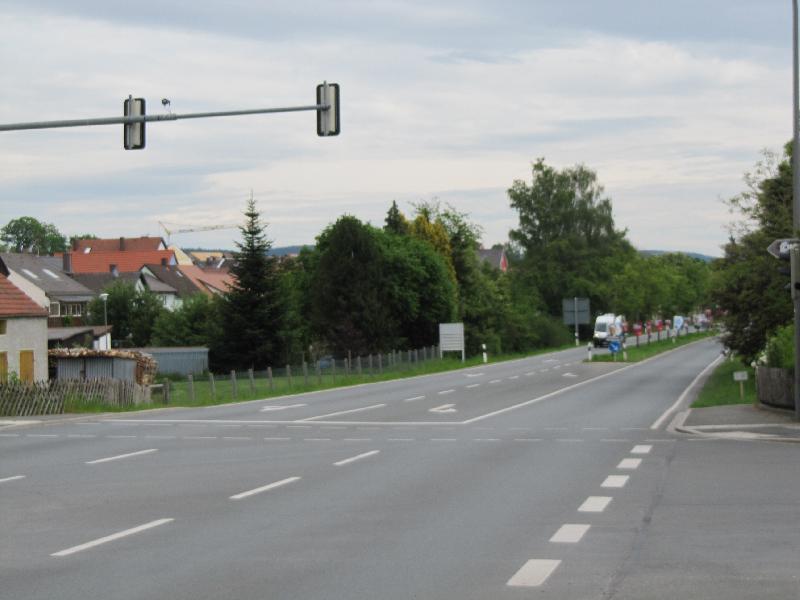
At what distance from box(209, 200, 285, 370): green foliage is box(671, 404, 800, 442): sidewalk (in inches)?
1801

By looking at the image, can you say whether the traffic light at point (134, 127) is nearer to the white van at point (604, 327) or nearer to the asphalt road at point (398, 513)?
the asphalt road at point (398, 513)

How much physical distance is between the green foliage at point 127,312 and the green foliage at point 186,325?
7.99 metres

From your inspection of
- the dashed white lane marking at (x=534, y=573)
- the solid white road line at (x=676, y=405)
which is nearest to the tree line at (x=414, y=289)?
the solid white road line at (x=676, y=405)

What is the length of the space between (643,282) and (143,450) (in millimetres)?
85664

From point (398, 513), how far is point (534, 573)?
3.37 m

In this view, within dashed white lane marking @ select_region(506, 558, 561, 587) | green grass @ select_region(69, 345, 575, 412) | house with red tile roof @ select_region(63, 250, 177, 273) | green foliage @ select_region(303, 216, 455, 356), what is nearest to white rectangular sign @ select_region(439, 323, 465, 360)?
green grass @ select_region(69, 345, 575, 412)

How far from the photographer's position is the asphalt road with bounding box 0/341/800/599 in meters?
8.45

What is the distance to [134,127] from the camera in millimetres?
20125

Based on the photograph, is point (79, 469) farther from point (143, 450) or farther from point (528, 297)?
point (528, 297)

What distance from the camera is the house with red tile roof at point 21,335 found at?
44531 mm

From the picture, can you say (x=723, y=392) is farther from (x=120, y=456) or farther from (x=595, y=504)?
(x=595, y=504)

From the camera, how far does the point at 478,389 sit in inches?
1636

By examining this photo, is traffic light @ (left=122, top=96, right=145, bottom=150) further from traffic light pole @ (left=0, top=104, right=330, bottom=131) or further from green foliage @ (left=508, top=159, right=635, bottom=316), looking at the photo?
green foliage @ (left=508, top=159, right=635, bottom=316)

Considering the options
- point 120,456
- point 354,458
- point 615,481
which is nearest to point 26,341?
point 120,456
